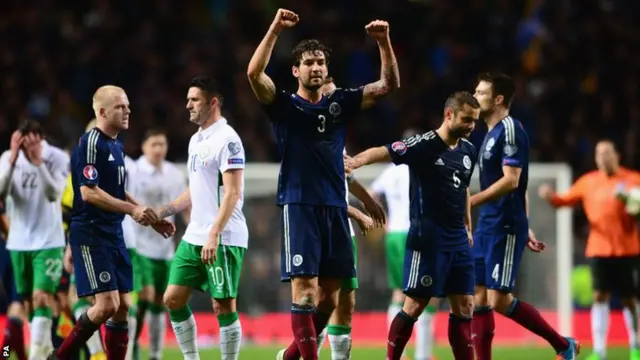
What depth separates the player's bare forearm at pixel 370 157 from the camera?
27.3ft

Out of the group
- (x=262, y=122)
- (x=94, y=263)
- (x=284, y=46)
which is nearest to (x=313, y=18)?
(x=284, y=46)

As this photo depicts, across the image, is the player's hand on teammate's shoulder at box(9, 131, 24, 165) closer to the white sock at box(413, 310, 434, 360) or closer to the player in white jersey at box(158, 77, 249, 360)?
the player in white jersey at box(158, 77, 249, 360)

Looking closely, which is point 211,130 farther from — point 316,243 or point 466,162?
point 466,162

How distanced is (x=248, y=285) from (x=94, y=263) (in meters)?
6.57

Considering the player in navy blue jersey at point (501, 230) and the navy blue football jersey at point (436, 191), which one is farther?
the player in navy blue jersey at point (501, 230)

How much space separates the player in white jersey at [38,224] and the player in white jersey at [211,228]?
179 centimetres

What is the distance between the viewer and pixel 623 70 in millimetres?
18562

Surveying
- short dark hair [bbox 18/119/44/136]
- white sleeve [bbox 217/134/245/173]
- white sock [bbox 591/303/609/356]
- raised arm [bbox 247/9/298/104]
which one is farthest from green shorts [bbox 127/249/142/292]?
white sock [bbox 591/303/609/356]

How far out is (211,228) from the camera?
843cm

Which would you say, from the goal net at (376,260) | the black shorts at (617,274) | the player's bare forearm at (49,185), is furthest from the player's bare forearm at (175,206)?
the goal net at (376,260)

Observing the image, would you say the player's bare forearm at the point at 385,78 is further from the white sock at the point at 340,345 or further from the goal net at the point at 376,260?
the goal net at the point at 376,260

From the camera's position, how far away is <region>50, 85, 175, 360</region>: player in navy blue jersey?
8.68 metres

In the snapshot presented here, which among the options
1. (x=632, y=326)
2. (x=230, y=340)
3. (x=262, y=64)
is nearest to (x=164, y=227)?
(x=230, y=340)

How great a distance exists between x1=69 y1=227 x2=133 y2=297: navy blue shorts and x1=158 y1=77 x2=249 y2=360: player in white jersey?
46 cm
